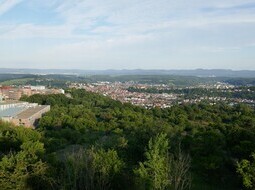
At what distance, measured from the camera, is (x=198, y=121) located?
3669 centimetres

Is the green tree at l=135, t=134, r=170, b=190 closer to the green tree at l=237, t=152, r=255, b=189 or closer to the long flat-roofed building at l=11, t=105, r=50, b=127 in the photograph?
the green tree at l=237, t=152, r=255, b=189

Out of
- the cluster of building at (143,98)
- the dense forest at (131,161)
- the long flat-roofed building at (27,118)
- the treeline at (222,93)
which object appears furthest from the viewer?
the treeline at (222,93)

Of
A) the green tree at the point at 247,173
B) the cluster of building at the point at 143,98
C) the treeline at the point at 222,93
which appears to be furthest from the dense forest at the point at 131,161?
the treeline at the point at 222,93

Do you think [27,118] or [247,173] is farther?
[27,118]

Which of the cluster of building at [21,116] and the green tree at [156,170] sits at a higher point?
the green tree at [156,170]

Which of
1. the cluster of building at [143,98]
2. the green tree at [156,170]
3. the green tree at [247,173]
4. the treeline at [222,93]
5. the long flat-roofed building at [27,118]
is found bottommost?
the cluster of building at [143,98]

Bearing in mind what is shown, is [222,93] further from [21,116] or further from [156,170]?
[156,170]

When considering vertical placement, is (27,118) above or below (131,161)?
below

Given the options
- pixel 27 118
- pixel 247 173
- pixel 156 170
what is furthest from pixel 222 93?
pixel 156 170

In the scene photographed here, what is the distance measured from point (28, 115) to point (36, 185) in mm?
23018

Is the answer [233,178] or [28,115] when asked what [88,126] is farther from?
[233,178]

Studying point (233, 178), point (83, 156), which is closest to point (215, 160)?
point (233, 178)

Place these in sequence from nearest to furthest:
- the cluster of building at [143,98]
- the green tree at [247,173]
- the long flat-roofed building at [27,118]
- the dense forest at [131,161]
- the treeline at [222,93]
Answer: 1. the dense forest at [131,161]
2. the green tree at [247,173]
3. the long flat-roofed building at [27,118]
4. the cluster of building at [143,98]
5. the treeline at [222,93]

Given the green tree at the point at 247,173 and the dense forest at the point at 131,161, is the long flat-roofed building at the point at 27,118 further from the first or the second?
the green tree at the point at 247,173
